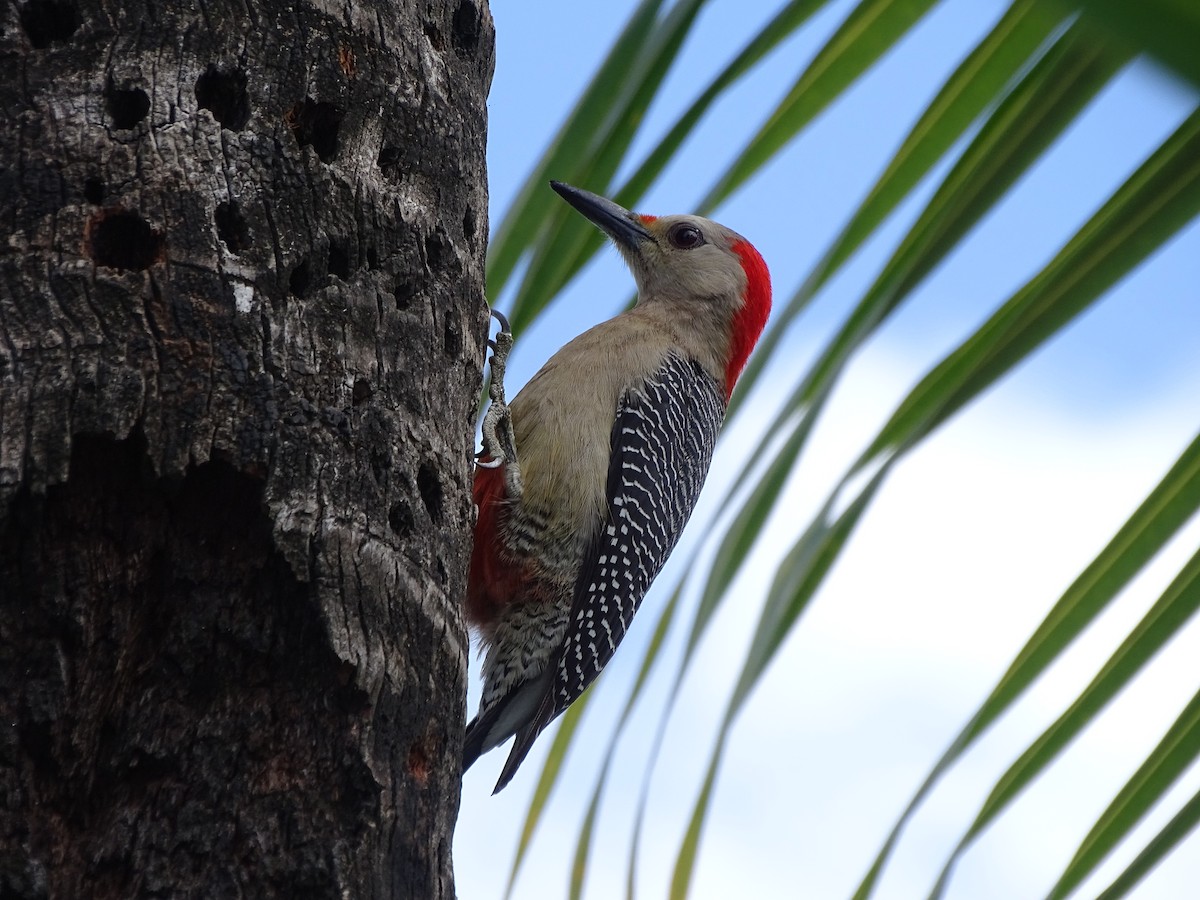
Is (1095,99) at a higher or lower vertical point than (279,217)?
higher

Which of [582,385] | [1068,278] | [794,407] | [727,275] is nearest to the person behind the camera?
[1068,278]

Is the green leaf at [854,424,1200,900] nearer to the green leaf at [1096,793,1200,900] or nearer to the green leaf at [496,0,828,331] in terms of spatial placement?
the green leaf at [1096,793,1200,900]

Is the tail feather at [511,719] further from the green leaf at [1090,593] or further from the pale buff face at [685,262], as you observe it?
the green leaf at [1090,593]

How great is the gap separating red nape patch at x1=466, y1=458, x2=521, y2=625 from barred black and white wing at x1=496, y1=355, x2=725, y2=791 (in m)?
0.26

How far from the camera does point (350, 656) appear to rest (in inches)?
76.9

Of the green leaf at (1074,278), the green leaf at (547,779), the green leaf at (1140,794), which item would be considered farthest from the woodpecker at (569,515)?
the green leaf at (1140,794)

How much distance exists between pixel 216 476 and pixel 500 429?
226 centimetres

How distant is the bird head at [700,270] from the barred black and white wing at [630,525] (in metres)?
0.40

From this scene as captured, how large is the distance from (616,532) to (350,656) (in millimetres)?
2484

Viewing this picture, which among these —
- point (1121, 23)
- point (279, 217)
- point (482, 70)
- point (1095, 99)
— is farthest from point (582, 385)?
point (1121, 23)

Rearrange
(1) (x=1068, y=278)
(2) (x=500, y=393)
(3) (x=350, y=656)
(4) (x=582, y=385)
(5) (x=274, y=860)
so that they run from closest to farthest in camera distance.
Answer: (1) (x=1068, y=278) < (5) (x=274, y=860) < (3) (x=350, y=656) < (2) (x=500, y=393) < (4) (x=582, y=385)

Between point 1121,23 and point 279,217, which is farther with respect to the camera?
point 279,217

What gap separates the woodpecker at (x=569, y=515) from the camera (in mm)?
4230

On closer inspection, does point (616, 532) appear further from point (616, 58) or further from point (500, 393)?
point (616, 58)
